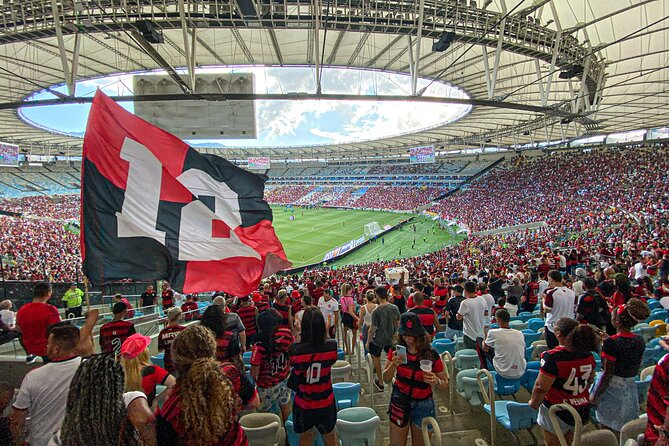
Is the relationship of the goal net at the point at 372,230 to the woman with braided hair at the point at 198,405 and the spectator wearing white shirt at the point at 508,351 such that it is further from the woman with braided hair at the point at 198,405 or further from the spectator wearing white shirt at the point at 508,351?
the woman with braided hair at the point at 198,405

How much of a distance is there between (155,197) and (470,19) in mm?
11756

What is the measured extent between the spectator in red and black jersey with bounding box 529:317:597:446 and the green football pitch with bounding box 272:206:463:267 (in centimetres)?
2623

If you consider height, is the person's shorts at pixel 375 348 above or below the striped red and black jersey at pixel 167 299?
below

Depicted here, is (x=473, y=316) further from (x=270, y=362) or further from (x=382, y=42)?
(x=382, y=42)

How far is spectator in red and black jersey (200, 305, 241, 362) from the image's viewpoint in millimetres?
3430

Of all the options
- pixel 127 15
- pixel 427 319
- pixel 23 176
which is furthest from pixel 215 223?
pixel 23 176

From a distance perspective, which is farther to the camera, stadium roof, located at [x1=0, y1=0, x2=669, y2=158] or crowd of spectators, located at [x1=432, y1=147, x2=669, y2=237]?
crowd of spectators, located at [x1=432, y1=147, x2=669, y2=237]

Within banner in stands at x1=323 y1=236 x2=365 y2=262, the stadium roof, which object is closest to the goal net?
banner in stands at x1=323 y1=236 x2=365 y2=262

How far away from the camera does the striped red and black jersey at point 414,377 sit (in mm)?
3000

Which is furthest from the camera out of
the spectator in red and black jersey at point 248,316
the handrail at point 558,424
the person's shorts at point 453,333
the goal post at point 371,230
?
the goal post at point 371,230

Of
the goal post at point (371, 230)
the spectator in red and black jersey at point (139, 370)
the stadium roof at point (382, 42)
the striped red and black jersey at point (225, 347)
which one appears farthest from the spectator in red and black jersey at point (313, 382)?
the goal post at point (371, 230)

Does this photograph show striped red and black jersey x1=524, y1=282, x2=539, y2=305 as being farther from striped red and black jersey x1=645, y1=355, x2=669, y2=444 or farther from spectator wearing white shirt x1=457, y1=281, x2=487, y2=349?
striped red and black jersey x1=645, y1=355, x2=669, y2=444

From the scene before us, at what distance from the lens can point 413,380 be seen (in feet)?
10.0

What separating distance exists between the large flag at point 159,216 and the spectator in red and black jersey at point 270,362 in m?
0.86
